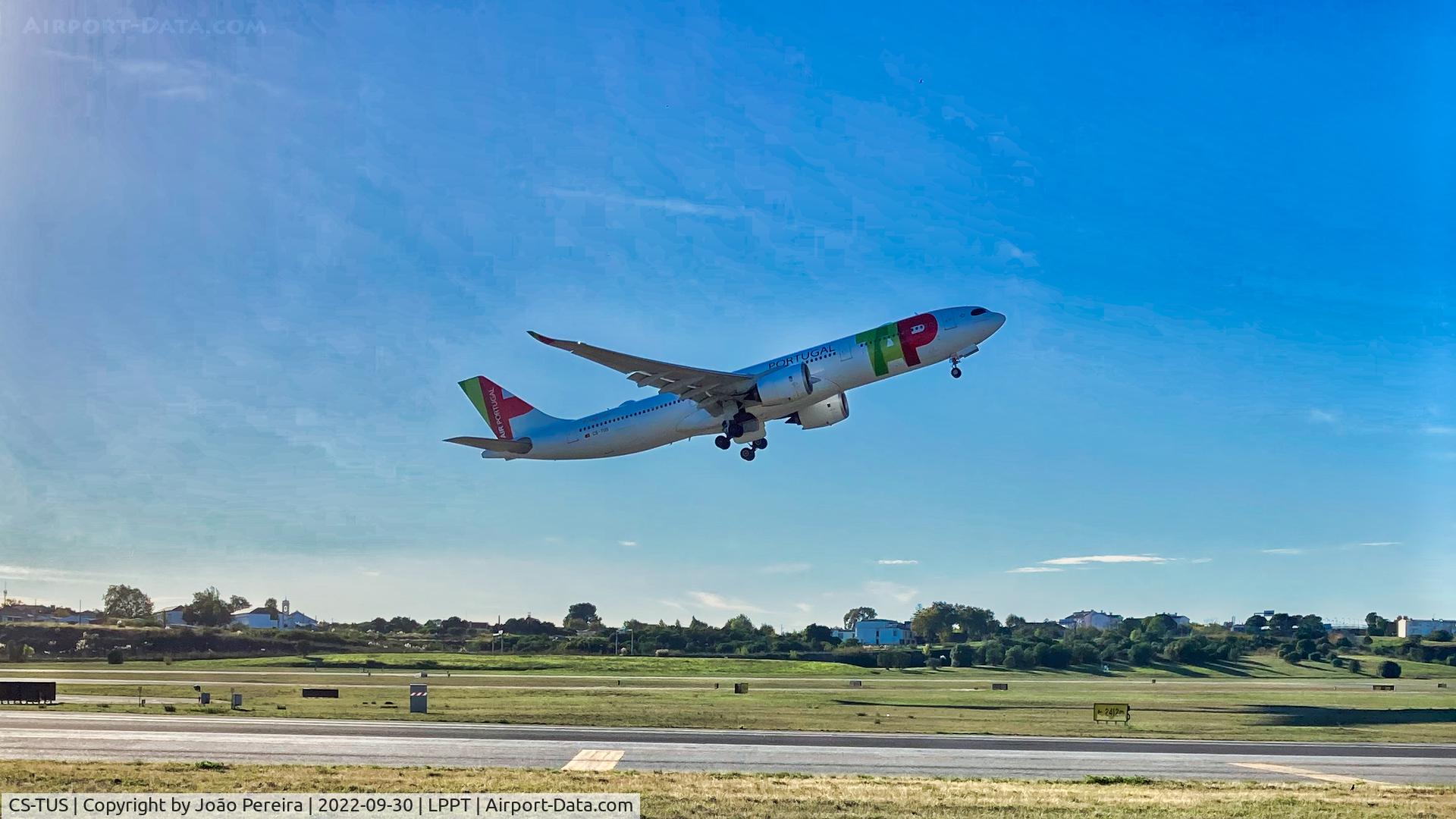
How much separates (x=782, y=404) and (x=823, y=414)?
5.26m

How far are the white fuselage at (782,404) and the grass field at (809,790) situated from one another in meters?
18.6

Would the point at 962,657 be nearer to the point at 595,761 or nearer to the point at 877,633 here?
the point at 877,633

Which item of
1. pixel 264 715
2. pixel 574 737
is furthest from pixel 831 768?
pixel 264 715

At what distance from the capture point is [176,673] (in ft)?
318

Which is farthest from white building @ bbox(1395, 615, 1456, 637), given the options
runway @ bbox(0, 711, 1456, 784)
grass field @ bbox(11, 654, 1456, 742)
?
runway @ bbox(0, 711, 1456, 784)

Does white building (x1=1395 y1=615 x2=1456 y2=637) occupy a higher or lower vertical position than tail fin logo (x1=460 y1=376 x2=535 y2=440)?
lower

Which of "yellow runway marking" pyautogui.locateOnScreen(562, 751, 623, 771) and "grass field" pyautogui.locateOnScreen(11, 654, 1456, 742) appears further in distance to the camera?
"grass field" pyautogui.locateOnScreen(11, 654, 1456, 742)

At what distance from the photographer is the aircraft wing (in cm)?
5084

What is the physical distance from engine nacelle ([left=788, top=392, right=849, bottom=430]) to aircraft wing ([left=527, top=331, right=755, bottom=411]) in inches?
192

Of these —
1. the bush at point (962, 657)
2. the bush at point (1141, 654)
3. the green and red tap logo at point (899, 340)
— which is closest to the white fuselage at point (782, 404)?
the green and red tap logo at point (899, 340)

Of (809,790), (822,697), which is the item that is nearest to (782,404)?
(809,790)

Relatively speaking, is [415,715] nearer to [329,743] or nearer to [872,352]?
[329,743]

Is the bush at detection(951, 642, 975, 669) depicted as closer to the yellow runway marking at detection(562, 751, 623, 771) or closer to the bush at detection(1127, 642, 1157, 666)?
the bush at detection(1127, 642, 1157, 666)

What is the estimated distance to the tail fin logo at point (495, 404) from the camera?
6450 cm
